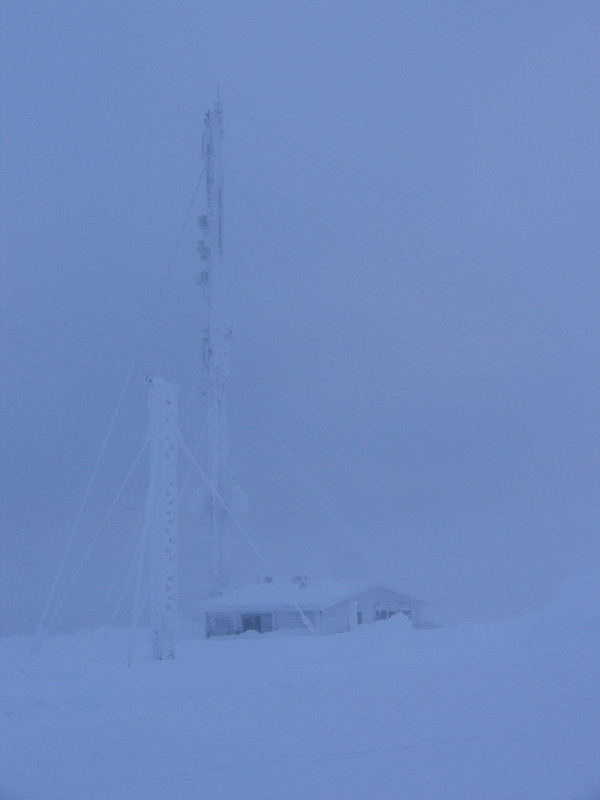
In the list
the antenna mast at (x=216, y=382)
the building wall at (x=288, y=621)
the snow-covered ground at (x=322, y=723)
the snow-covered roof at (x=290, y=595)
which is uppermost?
the antenna mast at (x=216, y=382)

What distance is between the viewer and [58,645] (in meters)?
18.1

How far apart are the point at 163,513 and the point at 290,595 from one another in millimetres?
5119

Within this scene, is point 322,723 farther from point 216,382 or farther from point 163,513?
point 216,382

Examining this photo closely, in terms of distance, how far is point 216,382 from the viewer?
2280 cm

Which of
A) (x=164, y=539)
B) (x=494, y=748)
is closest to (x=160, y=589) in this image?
(x=164, y=539)

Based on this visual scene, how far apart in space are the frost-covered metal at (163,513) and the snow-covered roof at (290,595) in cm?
474

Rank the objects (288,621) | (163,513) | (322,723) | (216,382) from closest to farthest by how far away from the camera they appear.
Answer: (322,723)
(163,513)
(288,621)
(216,382)

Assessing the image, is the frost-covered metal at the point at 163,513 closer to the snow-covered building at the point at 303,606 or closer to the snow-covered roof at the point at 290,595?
the snow-covered building at the point at 303,606

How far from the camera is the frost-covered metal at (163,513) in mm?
14789

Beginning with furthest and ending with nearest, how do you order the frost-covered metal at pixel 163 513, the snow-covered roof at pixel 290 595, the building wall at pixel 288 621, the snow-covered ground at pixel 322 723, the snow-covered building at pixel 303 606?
1. the building wall at pixel 288 621
2. the snow-covered roof at pixel 290 595
3. the snow-covered building at pixel 303 606
4. the frost-covered metal at pixel 163 513
5. the snow-covered ground at pixel 322 723

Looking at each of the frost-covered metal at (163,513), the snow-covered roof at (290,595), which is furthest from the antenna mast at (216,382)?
the frost-covered metal at (163,513)

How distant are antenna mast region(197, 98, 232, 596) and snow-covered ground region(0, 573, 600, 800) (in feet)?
29.0

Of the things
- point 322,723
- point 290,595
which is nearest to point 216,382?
point 290,595

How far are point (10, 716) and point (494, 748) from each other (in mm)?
5757
